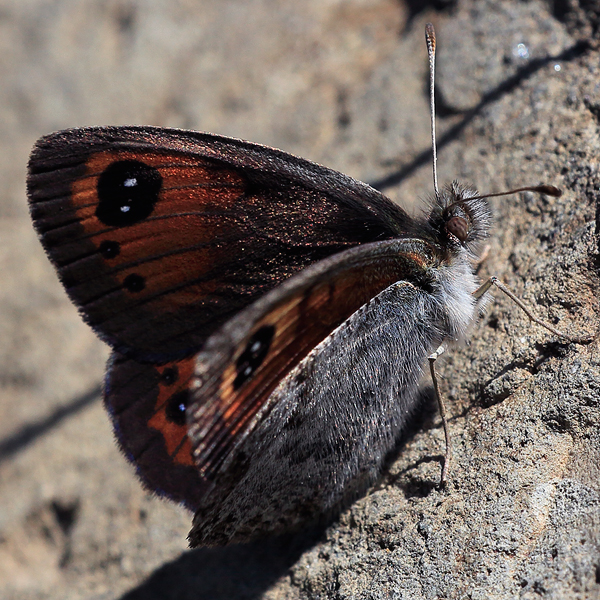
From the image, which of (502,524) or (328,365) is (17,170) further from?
(502,524)

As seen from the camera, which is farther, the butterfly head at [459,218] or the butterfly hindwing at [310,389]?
the butterfly head at [459,218]

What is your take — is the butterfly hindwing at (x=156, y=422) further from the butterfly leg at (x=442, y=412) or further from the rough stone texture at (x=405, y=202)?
the butterfly leg at (x=442, y=412)

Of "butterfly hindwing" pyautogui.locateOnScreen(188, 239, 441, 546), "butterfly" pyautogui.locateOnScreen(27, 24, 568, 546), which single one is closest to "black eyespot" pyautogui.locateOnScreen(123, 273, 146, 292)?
"butterfly" pyautogui.locateOnScreen(27, 24, 568, 546)

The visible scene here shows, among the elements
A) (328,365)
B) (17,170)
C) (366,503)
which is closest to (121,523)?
(366,503)

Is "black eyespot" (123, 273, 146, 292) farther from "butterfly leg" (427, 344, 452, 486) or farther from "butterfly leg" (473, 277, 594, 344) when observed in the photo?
"butterfly leg" (473, 277, 594, 344)

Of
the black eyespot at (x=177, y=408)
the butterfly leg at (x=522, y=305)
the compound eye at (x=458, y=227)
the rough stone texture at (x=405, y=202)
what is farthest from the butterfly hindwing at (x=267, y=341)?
the rough stone texture at (x=405, y=202)
